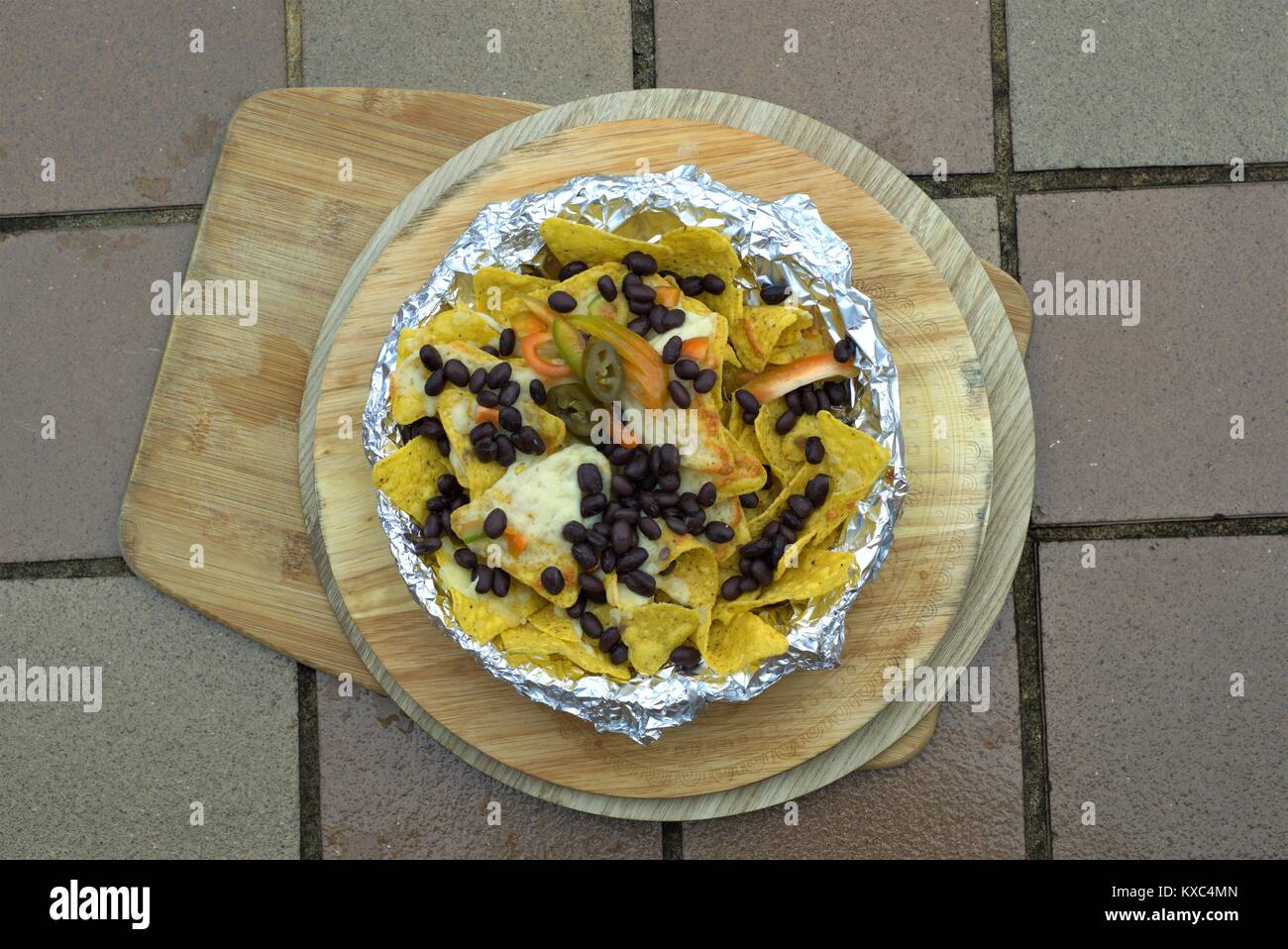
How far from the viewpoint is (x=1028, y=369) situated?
10.4 ft

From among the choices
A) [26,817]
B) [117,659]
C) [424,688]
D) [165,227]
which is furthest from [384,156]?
[26,817]

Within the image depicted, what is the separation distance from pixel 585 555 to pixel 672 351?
1.68ft

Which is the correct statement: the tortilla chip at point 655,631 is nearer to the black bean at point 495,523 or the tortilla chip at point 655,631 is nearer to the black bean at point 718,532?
the black bean at point 718,532

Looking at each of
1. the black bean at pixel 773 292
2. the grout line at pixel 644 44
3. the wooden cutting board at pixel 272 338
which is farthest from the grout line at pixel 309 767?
the grout line at pixel 644 44

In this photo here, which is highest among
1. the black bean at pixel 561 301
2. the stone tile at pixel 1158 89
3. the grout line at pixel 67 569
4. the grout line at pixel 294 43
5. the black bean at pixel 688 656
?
the grout line at pixel 294 43

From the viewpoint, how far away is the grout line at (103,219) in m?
3.28

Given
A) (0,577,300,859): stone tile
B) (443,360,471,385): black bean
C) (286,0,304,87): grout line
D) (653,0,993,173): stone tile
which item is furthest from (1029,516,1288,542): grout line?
(286,0,304,87): grout line

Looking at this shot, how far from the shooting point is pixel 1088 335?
3.18m

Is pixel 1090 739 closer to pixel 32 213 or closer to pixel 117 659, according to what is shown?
pixel 117 659

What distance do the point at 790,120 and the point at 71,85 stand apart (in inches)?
88.1

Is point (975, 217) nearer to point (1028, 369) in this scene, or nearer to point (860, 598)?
point (1028, 369)

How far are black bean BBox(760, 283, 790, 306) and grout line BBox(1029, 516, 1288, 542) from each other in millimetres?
1200

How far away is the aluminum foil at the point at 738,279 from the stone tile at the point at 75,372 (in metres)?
1.10

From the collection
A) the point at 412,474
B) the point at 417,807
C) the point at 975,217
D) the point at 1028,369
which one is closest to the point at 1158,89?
the point at 975,217
